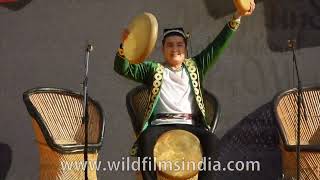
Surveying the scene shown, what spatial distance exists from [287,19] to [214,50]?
1336 millimetres

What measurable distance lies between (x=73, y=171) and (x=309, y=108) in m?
2.04

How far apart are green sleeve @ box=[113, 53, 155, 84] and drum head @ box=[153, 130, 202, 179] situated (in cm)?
55

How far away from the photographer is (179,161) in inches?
183

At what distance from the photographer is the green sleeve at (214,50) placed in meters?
5.05

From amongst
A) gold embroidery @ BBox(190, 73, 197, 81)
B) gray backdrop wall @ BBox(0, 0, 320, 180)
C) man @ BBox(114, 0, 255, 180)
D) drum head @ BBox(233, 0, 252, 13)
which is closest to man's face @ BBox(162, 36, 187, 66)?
man @ BBox(114, 0, 255, 180)

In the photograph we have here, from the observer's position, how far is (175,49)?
5012mm

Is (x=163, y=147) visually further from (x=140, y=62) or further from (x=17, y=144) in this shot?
(x=17, y=144)

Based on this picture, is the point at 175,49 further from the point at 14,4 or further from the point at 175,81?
the point at 14,4

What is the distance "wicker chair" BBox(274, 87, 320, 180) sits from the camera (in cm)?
516

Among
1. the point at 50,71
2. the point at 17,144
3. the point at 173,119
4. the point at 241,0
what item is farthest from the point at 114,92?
the point at 241,0

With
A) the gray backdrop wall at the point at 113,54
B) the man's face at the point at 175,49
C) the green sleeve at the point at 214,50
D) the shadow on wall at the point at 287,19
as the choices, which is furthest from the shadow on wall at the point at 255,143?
the man's face at the point at 175,49

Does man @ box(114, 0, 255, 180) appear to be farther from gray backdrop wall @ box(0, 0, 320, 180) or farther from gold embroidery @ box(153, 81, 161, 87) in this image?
gray backdrop wall @ box(0, 0, 320, 180)

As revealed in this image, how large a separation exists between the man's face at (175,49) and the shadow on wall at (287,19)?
1.21 m

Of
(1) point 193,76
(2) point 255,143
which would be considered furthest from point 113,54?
(2) point 255,143
